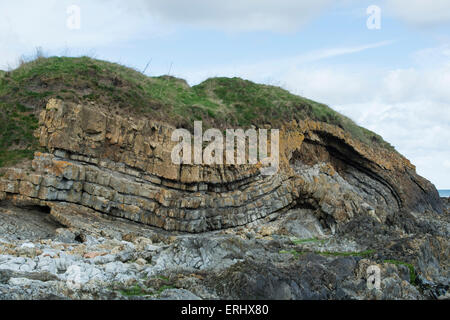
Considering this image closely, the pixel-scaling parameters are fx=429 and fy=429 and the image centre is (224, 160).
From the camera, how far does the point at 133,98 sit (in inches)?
708

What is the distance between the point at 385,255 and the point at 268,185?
21.1 feet

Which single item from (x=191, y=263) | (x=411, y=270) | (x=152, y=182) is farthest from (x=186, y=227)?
(x=411, y=270)

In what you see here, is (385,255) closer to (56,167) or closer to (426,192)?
(56,167)

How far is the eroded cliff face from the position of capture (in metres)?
14.1

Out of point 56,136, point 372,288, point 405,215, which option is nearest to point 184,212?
point 56,136

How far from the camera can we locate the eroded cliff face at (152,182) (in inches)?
557

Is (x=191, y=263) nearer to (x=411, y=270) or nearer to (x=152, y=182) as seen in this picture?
(x=411, y=270)

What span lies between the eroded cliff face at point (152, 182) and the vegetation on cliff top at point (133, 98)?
0.77 meters

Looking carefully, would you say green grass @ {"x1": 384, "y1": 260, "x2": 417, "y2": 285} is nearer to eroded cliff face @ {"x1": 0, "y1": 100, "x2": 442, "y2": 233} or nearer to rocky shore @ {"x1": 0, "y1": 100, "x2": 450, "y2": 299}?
rocky shore @ {"x1": 0, "y1": 100, "x2": 450, "y2": 299}

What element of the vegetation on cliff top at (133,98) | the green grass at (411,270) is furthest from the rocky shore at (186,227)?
the vegetation on cliff top at (133,98)

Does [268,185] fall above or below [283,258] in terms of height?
above

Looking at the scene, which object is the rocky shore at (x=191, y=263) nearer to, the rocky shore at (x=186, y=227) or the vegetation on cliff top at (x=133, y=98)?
the rocky shore at (x=186, y=227)


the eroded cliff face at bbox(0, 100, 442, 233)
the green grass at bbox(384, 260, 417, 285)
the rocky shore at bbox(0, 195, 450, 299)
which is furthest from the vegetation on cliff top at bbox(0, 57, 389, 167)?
the green grass at bbox(384, 260, 417, 285)
